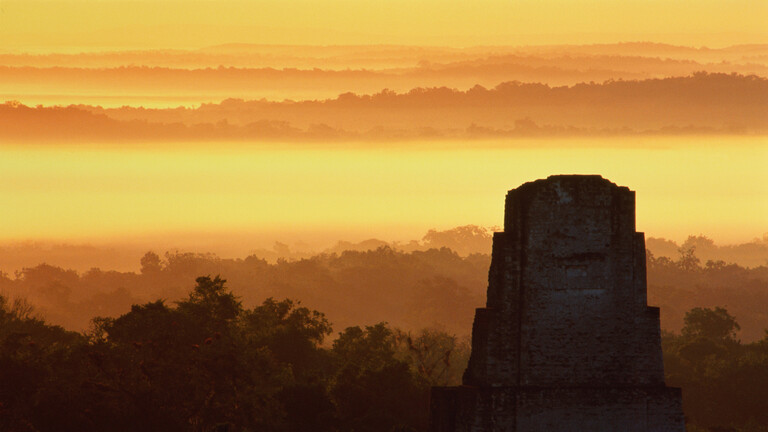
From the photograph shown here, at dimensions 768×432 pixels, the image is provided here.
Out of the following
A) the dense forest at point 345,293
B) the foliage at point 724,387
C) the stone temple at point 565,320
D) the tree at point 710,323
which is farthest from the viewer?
the dense forest at point 345,293

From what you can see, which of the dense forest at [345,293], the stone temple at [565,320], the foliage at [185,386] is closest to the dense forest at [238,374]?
the foliage at [185,386]

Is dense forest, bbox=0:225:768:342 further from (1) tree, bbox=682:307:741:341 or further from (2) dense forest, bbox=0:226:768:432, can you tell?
(2) dense forest, bbox=0:226:768:432

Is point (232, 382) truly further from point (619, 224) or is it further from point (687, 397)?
point (687, 397)

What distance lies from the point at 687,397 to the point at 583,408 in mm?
45268

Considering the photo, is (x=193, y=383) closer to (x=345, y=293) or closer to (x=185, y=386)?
(x=185, y=386)

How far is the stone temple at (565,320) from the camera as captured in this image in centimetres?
2305

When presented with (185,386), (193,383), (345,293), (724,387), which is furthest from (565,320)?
(345,293)

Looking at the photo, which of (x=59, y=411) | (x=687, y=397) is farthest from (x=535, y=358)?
(x=687, y=397)

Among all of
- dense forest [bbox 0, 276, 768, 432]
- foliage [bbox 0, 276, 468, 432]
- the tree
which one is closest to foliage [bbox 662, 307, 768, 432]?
dense forest [bbox 0, 276, 768, 432]

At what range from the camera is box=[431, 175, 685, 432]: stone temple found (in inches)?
907

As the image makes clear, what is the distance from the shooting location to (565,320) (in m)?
23.1

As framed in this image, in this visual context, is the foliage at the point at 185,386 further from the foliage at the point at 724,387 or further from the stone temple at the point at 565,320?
the foliage at the point at 724,387

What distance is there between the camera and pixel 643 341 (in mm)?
23375

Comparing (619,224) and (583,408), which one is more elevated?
(619,224)
